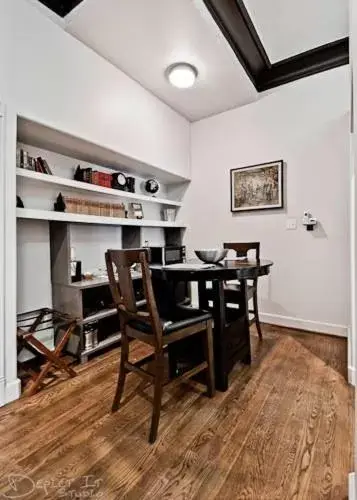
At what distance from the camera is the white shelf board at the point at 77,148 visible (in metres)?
2.10

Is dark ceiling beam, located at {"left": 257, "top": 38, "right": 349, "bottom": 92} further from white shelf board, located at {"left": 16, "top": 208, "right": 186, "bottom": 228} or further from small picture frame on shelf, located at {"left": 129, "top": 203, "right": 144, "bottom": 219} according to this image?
white shelf board, located at {"left": 16, "top": 208, "right": 186, "bottom": 228}

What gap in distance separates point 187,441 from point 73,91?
267cm

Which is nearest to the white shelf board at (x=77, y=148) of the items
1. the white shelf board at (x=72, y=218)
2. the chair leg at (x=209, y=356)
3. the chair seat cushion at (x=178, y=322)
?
the white shelf board at (x=72, y=218)

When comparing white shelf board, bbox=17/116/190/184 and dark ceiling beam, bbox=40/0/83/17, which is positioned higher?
dark ceiling beam, bbox=40/0/83/17

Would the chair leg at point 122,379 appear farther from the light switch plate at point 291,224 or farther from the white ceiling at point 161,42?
the white ceiling at point 161,42

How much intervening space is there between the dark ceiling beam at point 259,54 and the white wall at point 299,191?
0.12m

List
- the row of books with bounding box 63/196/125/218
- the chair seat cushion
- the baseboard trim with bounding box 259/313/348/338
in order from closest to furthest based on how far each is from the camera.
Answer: the chair seat cushion, the row of books with bounding box 63/196/125/218, the baseboard trim with bounding box 259/313/348/338

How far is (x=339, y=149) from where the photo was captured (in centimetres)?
274

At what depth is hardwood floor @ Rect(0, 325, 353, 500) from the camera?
3.61 ft

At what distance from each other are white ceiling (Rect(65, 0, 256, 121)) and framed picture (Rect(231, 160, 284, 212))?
909 millimetres

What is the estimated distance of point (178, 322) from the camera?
152 centimetres

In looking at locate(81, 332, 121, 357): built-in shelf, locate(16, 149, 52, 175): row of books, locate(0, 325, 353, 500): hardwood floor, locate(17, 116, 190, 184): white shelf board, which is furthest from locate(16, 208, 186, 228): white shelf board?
locate(0, 325, 353, 500): hardwood floor

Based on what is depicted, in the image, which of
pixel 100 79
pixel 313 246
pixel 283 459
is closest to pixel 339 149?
pixel 313 246

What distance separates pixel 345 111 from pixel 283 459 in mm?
3107
